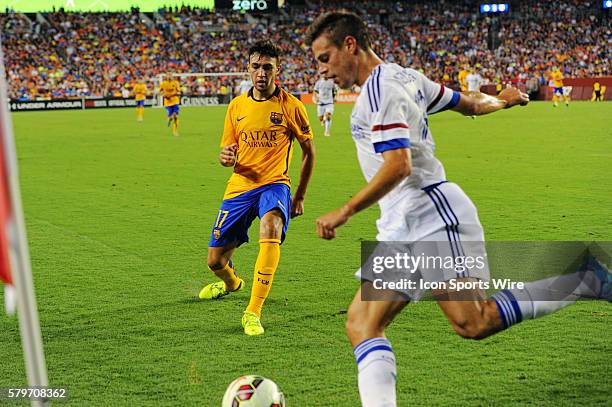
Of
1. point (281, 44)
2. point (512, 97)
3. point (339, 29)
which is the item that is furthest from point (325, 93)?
point (281, 44)

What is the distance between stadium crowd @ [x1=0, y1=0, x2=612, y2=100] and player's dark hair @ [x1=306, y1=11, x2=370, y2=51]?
4734 centimetres

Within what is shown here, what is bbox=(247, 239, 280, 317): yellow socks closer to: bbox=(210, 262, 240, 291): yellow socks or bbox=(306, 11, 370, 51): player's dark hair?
bbox=(210, 262, 240, 291): yellow socks

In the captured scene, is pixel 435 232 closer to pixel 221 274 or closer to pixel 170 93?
pixel 221 274

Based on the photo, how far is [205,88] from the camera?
5275cm

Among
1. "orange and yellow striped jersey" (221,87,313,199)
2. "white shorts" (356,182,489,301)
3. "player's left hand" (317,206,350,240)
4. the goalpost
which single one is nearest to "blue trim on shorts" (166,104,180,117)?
"orange and yellow striped jersey" (221,87,313,199)

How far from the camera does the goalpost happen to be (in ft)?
166

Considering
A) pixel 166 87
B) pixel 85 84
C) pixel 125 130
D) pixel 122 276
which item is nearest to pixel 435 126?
pixel 166 87

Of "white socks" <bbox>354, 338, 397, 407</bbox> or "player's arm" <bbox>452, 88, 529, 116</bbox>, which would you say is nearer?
"white socks" <bbox>354, 338, 397, 407</bbox>

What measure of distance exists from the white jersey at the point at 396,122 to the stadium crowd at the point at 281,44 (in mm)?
47273

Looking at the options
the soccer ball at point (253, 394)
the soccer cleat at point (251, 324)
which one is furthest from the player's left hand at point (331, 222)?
the soccer cleat at point (251, 324)

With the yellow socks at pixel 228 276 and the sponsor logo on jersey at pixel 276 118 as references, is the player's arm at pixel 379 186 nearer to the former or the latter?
the sponsor logo on jersey at pixel 276 118

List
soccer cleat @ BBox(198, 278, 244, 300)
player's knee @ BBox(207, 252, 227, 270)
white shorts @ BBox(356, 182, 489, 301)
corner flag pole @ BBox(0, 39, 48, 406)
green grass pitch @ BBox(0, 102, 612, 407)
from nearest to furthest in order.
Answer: corner flag pole @ BBox(0, 39, 48, 406) → white shorts @ BBox(356, 182, 489, 301) → green grass pitch @ BBox(0, 102, 612, 407) → player's knee @ BBox(207, 252, 227, 270) → soccer cleat @ BBox(198, 278, 244, 300)

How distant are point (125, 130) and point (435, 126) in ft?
36.0

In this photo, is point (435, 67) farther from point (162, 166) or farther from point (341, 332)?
point (341, 332)
